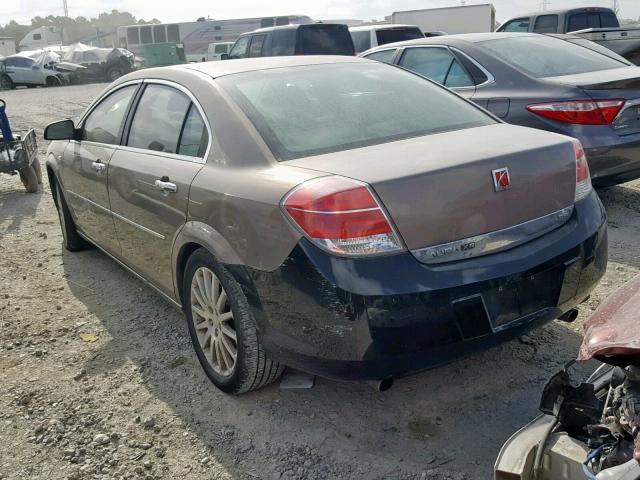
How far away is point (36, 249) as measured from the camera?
572 centimetres

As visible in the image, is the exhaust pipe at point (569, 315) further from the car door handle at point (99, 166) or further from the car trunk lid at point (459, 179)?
the car door handle at point (99, 166)

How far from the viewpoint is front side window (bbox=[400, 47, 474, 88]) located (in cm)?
594

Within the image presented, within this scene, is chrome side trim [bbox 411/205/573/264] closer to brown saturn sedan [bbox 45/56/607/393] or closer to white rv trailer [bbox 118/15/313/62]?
brown saturn sedan [bbox 45/56/607/393]

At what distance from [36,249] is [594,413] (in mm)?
5120

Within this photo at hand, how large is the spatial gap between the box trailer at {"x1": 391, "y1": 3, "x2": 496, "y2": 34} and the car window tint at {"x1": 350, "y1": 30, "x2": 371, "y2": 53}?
11249 mm

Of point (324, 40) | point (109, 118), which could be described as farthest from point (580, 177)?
point (324, 40)

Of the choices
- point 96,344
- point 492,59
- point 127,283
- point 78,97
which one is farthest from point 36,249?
point 78,97

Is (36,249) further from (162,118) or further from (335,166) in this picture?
(335,166)

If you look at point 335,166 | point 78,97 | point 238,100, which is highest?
point 238,100

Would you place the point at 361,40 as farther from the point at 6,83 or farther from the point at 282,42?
the point at 6,83

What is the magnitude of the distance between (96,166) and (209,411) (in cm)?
199

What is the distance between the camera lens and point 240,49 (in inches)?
573

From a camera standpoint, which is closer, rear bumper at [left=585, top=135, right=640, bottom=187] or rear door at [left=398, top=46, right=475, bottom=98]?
rear bumper at [left=585, top=135, right=640, bottom=187]

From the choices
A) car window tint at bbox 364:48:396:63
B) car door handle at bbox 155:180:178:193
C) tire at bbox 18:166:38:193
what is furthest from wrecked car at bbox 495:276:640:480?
tire at bbox 18:166:38:193
